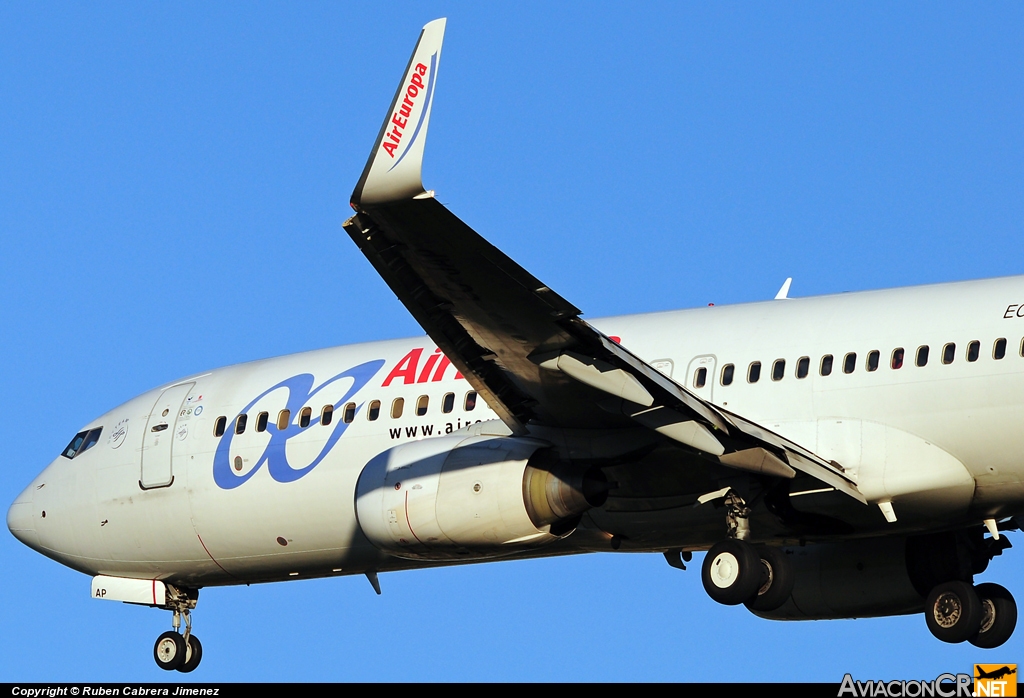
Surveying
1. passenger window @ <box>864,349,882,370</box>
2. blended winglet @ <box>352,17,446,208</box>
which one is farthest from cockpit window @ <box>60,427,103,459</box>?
passenger window @ <box>864,349,882,370</box>

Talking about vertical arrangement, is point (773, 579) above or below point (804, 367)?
below

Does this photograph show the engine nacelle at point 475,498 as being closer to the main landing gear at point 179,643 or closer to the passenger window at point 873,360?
the passenger window at point 873,360

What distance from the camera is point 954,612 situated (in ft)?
69.5

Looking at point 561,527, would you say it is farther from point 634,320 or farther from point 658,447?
point 634,320

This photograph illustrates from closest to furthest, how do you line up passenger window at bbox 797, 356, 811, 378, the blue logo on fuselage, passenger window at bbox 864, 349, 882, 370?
passenger window at bbox 864, 349, 882, 370 < passenger window at bbox 797, 356, 811, 378 < the blue logo on fuselage

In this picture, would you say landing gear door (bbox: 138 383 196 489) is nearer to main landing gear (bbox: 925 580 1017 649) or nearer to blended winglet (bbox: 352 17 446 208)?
blended winglet (bbox: 352 17 446 208)

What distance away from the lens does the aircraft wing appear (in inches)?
584

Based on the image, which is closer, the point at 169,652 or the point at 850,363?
the point at 850,363

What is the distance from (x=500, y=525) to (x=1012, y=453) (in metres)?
5.67

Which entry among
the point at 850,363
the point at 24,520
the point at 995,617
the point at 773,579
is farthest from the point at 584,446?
the point at 24,520

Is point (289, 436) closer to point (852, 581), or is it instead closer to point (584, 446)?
point (584, 446)

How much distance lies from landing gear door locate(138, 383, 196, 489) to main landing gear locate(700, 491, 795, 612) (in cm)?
835

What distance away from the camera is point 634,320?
2156cm

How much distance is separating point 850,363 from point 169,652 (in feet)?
35.4
